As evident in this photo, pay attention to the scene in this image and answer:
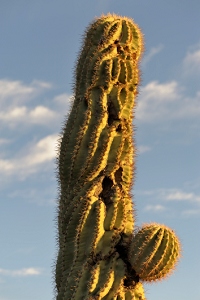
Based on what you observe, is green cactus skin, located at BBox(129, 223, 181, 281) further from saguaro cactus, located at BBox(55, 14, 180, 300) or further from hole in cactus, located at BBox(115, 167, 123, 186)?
hole in cactus, located at BBox(115, 167, 123, 186)

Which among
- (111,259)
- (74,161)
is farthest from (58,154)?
(111,259)

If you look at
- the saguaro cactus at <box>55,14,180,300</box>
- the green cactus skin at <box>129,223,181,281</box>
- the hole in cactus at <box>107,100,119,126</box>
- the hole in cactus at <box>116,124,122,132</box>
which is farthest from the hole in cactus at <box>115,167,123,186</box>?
the green cactus skin at <box>129,223,181,281</box>

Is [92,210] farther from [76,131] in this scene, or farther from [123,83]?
[123,83]

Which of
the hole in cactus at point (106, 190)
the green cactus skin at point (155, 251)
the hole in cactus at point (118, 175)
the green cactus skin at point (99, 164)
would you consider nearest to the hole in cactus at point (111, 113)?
the green cactus skin at point (99, 164)

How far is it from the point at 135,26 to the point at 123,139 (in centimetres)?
156

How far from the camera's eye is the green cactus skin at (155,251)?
5.86 meters

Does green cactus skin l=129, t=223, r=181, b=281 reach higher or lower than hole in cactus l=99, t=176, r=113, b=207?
lower

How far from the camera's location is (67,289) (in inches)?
235

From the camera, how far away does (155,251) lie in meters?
5.86

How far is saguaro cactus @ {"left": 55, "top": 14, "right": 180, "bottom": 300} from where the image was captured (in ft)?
19.4

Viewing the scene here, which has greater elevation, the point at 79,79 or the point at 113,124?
the point at 79,79

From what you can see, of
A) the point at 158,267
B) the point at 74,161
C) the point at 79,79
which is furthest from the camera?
the point at 79,79

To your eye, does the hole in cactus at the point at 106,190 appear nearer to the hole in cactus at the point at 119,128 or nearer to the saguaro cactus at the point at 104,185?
the saguaro cactus at the point at 104,185

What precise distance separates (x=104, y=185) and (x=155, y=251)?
99 cm
